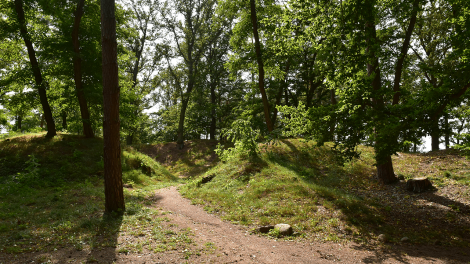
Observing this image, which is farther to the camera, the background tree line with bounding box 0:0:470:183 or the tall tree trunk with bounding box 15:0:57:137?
the tall tree trunk with bounding box 15:0:57:137

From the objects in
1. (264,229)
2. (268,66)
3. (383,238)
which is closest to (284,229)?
(264,229)

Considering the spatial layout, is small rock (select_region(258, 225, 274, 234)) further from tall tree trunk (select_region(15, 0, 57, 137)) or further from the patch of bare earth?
tall tree trunk (select_region(15, 0, 57, 137))

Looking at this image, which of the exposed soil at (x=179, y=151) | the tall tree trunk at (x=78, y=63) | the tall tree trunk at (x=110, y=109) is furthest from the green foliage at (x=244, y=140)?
the exposed soil at (x=179, y=151)

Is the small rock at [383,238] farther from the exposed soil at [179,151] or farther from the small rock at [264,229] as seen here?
the exposed soil at [179,151]

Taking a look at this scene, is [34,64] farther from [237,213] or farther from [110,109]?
[237,213]

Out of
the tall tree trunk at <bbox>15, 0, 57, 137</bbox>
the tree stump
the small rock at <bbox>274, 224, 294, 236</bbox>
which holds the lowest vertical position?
the small rock at <bbox>274, 224, 294, 236</bbox>

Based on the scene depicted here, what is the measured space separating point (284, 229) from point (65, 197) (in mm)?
8240

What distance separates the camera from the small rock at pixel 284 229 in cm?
704

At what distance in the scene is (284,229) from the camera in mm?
7082

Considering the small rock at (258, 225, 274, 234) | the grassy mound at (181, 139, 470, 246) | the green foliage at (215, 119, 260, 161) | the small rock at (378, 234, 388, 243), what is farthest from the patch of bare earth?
the small rock at (378, 234, 388, 243)

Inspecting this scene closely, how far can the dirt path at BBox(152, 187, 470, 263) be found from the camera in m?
5.62

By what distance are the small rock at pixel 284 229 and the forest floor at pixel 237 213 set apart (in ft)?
0.69

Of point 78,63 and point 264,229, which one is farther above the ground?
point 78,63

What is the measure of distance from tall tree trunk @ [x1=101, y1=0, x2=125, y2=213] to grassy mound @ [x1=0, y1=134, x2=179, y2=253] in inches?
32.5
